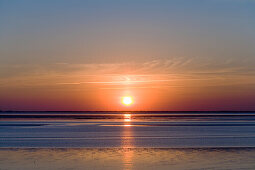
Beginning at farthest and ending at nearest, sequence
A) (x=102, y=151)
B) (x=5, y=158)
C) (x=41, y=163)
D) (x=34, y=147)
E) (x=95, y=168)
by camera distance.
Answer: (x=34, y=147)
(x=102, y=151)
(x=5, y=158)
(x=41, y=163)
(x=95, y=168)

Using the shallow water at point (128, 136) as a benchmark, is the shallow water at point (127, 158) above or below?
below

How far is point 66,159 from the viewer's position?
18.4m

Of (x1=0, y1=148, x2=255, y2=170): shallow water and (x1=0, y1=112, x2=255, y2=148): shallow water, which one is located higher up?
(x1=0, y1=112, x2=255, y2=148): shallow water

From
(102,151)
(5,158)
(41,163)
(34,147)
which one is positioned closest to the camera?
(41,163)

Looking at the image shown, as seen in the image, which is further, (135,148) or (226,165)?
(135,148)

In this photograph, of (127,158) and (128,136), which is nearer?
(127,158)

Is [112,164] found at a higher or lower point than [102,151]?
lower

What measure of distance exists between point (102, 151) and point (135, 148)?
78.1 inches

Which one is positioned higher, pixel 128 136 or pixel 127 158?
pixel 128 136

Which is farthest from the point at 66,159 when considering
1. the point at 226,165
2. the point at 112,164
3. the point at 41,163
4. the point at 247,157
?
the point at 247,157

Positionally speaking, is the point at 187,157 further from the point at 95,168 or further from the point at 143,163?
the point at 95,168

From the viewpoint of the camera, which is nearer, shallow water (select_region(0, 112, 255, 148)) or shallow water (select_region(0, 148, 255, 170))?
shallow water (select_region(0, 148, 255, 170))

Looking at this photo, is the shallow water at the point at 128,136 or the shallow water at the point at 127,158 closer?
the shallow water at the point at 127,158

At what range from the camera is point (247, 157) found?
18.9 m
